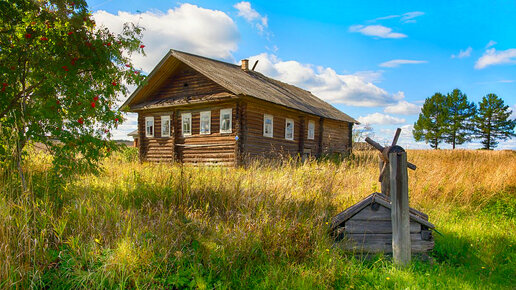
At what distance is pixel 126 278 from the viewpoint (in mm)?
3121

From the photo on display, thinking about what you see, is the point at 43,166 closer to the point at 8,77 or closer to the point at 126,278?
the point at 8,77

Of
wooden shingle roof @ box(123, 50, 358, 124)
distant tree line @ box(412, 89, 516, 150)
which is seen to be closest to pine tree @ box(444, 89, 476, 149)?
distant tree line @ box(412, 89, 516, 150)

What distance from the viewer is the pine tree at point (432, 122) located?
4221cm

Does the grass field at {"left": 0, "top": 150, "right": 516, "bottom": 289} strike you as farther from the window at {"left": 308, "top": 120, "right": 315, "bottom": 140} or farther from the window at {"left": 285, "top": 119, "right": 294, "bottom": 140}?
the window at {"left": 308, "top": 120, "right": 315, "bottom": 140}

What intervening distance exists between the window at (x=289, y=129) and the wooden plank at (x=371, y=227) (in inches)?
508

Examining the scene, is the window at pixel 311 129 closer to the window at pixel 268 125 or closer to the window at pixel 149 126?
the window at pixel 268 125

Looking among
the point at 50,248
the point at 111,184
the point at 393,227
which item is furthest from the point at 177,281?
the point at 111,184

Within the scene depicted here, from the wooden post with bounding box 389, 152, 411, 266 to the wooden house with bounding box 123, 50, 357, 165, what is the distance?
30.4ft

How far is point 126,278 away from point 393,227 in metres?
3.27

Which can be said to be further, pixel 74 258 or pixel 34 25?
pixel 34 25

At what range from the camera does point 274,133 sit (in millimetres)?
16328

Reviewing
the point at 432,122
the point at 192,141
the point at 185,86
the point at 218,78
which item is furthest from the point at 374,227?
the point at 432,122

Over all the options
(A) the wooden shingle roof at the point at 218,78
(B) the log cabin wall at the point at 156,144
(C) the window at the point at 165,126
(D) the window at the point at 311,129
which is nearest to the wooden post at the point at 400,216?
(A) the wooden shingle roof at the point at 218,78

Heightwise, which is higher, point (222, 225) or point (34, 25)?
point (34, 25)
